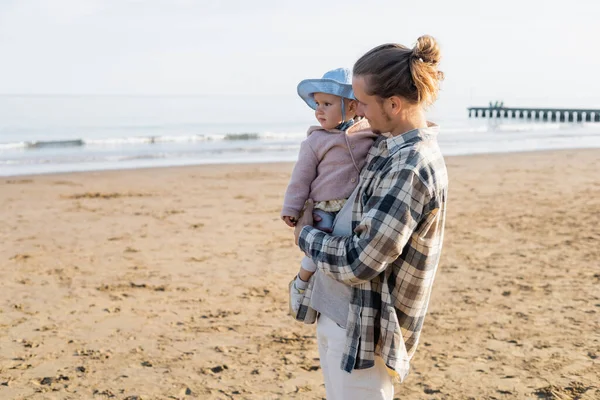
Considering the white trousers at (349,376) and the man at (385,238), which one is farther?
the white trousers at (349,376)

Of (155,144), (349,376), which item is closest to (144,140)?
(155,144)

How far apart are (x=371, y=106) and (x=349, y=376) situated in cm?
89

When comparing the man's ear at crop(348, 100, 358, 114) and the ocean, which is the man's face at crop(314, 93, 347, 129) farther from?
the ocean

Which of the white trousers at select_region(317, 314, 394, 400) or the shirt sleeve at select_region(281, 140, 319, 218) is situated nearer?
the white trousers at select_region(317, 314, 394, 400)

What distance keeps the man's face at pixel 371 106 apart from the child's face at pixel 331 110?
0.26 metres

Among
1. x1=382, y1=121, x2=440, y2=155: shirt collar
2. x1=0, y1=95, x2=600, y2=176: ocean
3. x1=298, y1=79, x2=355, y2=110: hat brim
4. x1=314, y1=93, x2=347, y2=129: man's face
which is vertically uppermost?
x1=298, y1=79, x2=355, y2=110: hat brim

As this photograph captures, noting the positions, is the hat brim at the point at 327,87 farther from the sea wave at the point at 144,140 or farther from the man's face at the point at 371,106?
the sea wave at the point at 144,140

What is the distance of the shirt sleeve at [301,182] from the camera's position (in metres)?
2.38

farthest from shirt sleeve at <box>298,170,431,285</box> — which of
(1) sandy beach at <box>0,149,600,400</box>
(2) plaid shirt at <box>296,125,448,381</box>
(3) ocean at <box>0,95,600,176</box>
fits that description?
(3) ocean at <box>0,95,600,176</box>

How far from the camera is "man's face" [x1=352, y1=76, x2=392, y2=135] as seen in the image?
2066 mm

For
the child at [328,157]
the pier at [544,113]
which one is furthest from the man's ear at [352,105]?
the pier at [544,113]

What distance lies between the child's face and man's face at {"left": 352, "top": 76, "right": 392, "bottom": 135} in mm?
258

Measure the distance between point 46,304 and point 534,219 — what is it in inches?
258

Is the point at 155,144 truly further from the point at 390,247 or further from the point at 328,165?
the point at 390,247
